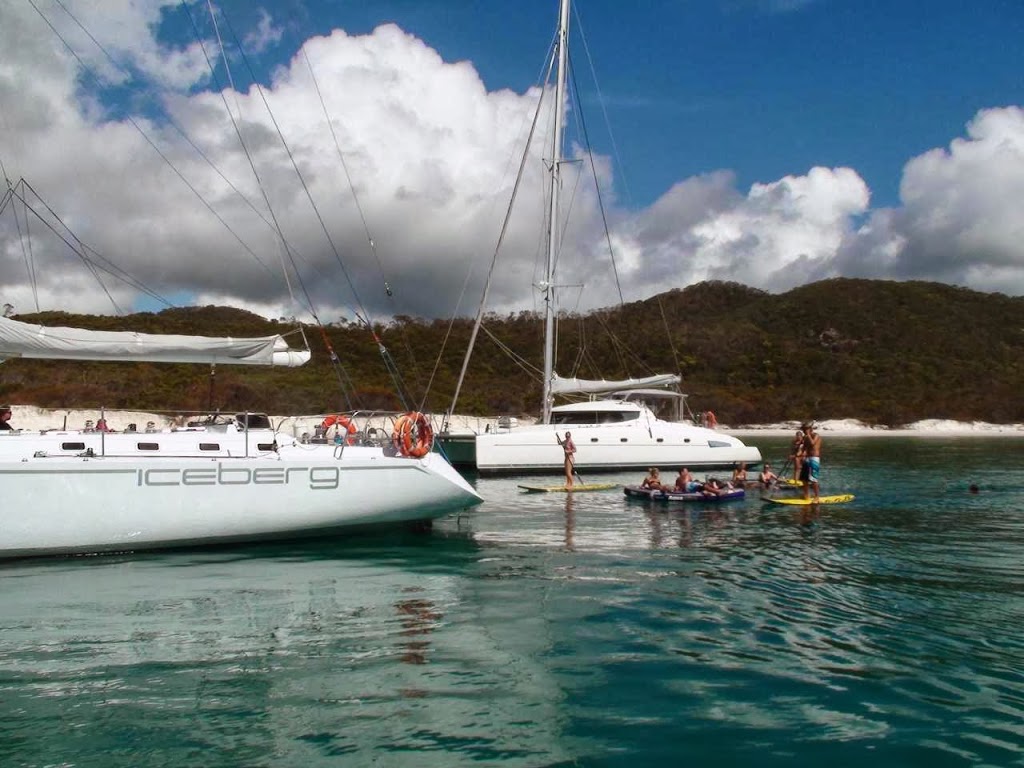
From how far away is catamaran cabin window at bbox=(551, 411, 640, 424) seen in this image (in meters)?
28.7

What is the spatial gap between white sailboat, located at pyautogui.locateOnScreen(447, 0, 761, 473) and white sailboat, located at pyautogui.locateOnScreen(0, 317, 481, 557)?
13635mm

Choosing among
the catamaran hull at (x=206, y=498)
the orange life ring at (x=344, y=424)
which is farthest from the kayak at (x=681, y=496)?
the orange life ring at (x=344, y=424)

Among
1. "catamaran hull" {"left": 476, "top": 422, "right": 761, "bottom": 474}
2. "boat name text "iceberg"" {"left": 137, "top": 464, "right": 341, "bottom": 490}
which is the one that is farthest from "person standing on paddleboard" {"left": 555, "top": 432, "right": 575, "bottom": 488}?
"boat name text "iceberg"" {"left": 137, "top": 464, "right": 341, "bottom": 490}

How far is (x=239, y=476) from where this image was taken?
12.1 m

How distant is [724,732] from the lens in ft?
18.6

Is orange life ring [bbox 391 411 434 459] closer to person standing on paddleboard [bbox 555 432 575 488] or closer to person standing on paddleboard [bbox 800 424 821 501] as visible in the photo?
person standing on paddleboard [bbox 555 432 575 488]

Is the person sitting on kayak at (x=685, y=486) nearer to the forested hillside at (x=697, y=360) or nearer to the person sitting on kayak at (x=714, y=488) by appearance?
the person sitting on kayak at (x=714, y=488)

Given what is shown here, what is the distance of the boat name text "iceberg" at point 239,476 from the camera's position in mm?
11633

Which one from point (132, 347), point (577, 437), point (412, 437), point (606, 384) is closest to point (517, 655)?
point (412, 437)

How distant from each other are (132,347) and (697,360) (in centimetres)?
7684

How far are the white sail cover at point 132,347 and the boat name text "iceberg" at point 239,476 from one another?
2.05 metres

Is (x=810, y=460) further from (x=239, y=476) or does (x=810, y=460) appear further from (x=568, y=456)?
(x=239, y=476)

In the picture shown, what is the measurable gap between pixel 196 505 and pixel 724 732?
347 inches

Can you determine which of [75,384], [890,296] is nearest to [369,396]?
[75,384]
